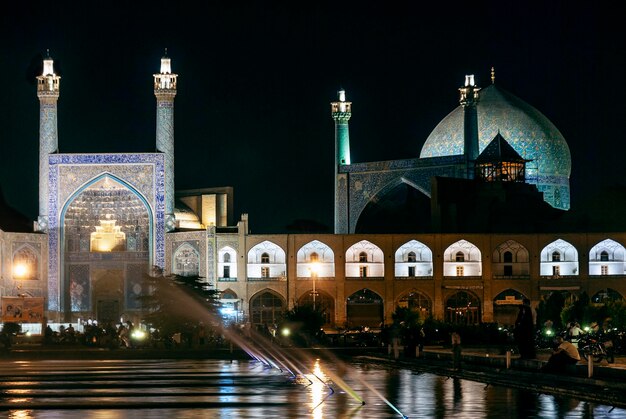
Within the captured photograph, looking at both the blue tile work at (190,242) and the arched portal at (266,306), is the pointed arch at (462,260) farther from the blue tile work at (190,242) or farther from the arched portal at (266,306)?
the blue tile work at (190,242)

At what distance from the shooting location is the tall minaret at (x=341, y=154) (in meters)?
54.8

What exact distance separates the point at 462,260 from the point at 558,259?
3420mm

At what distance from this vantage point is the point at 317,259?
168 ft

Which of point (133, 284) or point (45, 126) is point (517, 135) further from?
point (45, 126)

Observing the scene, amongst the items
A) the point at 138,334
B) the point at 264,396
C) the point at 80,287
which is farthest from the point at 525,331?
the point at 80,287

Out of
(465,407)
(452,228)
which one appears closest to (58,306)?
(452,228)

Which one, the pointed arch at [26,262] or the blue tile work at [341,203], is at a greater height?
the blue tile work at [341,203]

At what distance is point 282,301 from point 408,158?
8498 millimetres

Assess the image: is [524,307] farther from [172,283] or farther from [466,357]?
[172,283]

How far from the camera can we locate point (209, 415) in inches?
561

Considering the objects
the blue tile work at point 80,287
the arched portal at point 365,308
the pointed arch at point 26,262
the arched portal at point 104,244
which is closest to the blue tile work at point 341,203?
the arched portal at point 365,308

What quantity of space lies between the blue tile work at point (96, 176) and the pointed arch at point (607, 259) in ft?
50.1

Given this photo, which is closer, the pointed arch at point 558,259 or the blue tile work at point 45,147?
the blue tile work at point 45,147

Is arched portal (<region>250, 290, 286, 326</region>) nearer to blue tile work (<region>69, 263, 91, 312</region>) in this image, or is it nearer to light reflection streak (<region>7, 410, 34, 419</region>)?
blue tile work (<region>69, 263, 91, 312</region>)
